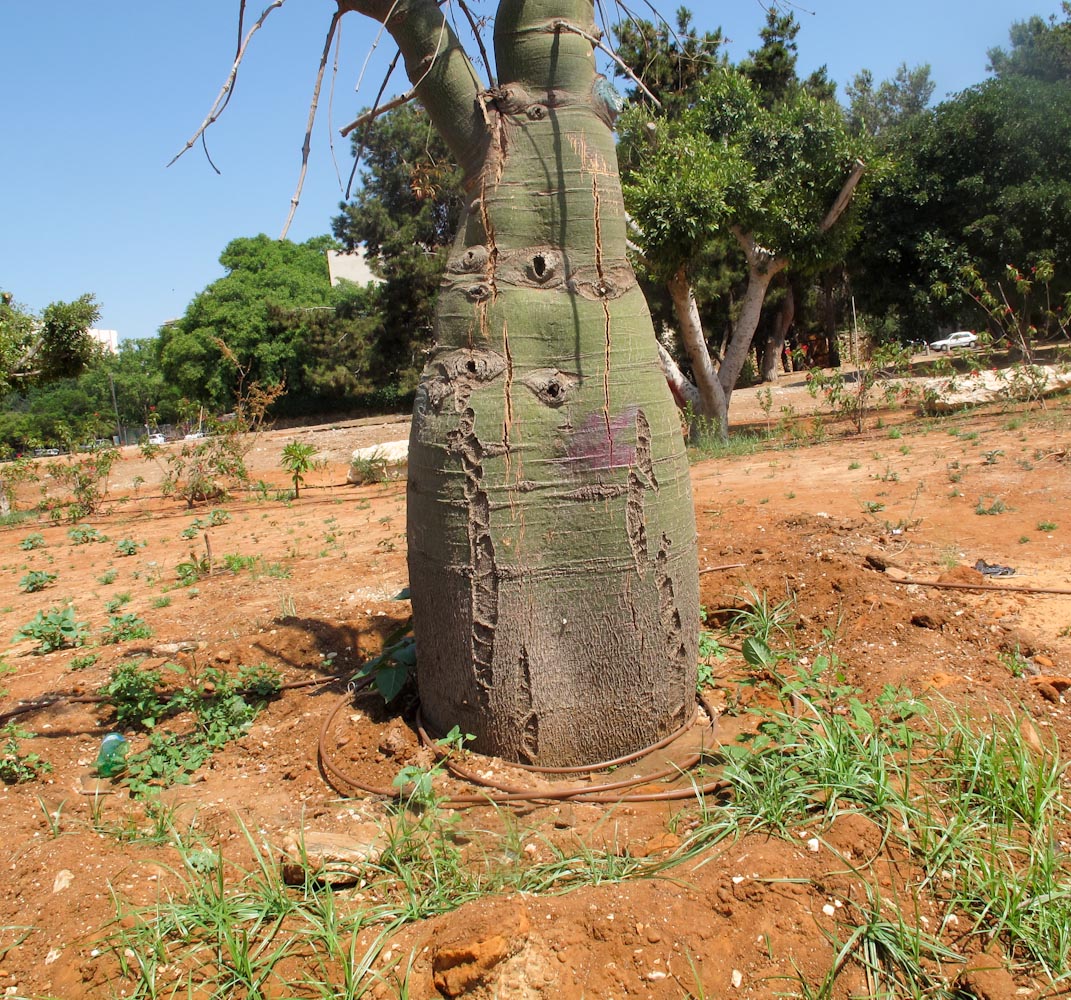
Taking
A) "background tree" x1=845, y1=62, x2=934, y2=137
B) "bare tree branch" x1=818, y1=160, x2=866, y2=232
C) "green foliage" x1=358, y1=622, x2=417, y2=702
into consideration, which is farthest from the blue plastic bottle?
"background tree" x1=845, y1=62, x2=934, y2=137

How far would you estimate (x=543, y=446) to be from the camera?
2.60 m

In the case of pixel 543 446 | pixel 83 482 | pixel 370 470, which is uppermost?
pixel 543 446

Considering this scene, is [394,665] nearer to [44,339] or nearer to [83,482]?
[83,482]

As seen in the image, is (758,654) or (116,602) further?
(116,602)

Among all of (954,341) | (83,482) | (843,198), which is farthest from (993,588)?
(954,341)

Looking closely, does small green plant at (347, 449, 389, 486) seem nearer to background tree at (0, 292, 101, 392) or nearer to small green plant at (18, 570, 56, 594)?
background tree at (0, 292, 101, 392)

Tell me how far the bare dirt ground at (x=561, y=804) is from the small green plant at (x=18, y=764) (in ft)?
0.16

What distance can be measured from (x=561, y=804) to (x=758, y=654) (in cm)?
105

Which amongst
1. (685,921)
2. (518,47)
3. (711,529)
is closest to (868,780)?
(685,921)

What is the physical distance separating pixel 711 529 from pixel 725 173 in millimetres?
6808

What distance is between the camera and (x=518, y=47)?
2.75 metres

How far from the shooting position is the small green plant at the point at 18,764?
8.87 ft

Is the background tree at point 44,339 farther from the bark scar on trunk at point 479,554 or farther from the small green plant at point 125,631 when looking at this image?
the bark scar on trunk at point 479,554

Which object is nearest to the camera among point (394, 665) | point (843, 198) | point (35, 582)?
point (394, 665)
